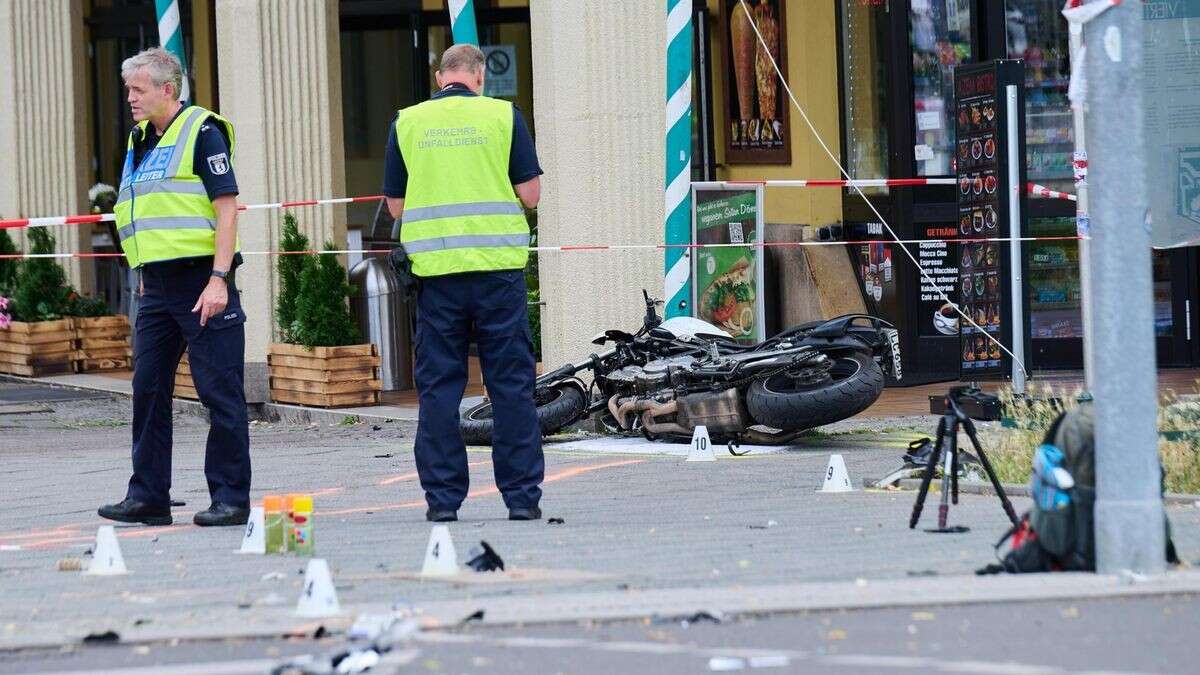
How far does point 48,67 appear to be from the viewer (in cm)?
2034

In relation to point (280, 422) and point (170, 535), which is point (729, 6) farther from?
point (170, 535)

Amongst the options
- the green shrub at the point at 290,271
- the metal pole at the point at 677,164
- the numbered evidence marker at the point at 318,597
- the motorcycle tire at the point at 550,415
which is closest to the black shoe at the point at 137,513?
the numbered evidence marker at the point at 318,597

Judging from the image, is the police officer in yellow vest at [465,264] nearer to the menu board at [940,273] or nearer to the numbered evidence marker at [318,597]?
the numbered evidence marker at [318,597]

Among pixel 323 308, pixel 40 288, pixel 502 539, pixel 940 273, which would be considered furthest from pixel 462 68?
pixel 40 288

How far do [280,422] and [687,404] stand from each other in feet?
16.0

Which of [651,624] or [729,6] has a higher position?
[729,6]

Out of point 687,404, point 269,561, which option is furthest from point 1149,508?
point 687,404

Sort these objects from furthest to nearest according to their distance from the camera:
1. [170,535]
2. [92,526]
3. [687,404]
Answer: [687,404], [92,526], [170,535]

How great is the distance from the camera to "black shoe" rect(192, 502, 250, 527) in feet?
27.6

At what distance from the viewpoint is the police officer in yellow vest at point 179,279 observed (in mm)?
8344

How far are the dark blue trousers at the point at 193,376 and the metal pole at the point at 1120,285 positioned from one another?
3592mm

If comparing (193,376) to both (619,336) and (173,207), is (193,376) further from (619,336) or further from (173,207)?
(619,336)

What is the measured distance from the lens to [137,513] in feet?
28.0

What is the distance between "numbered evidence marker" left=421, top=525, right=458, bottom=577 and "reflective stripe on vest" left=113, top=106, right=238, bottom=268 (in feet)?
7.07
